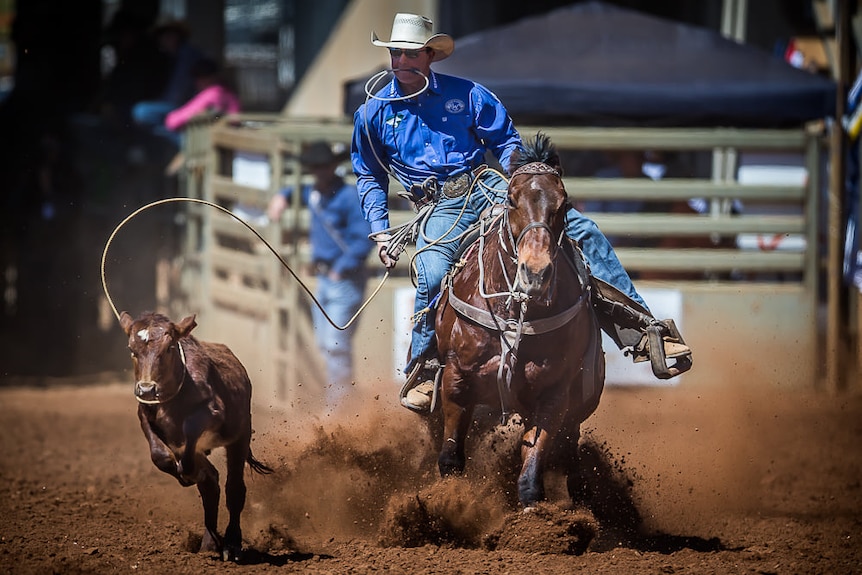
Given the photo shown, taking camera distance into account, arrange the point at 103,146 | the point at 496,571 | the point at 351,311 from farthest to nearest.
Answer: the point at 103,146 < the point at 351,311 < the point at 496,571

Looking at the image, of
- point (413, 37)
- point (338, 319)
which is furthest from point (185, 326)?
point (338, 319)

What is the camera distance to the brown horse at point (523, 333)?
5289mm

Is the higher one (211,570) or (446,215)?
(446,215)

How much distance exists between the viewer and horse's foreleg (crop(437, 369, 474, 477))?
5.69 m

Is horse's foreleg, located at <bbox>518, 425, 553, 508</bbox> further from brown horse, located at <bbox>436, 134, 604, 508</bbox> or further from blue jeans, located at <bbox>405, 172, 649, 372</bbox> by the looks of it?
blue jeans, located at <bbox>405, 172, 649, 372</bbox>

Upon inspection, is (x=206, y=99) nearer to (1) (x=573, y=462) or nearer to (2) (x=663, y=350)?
(1) (x=573, y=462)

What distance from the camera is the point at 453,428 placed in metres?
5.70

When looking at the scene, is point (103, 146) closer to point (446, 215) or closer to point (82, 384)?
point (82, 384)

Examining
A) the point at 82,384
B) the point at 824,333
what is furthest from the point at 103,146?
the point at 824,333

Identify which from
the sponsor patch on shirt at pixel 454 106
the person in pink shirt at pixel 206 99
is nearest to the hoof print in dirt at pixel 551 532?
the sponsor patch on shirt at pixel 454 106

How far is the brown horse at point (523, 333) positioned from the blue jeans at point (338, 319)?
11.2 ft

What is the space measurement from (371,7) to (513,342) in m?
8.13

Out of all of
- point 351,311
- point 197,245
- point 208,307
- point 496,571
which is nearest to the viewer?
point 496,571

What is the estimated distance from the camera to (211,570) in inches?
205
